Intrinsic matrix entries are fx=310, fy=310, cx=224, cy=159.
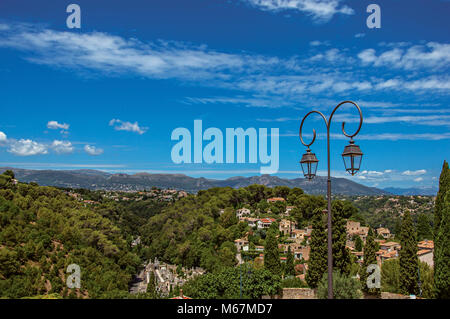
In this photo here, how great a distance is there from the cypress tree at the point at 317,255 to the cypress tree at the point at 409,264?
3576 mm

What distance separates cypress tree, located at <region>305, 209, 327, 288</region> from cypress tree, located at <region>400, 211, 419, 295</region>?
3.58 m

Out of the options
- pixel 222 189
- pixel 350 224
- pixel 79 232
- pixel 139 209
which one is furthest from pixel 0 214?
pixel 139 209

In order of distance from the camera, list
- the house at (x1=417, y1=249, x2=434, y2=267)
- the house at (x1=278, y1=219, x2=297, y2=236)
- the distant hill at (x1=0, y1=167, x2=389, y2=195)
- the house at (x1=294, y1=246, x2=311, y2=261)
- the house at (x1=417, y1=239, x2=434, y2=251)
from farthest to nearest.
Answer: the distant hill at (x1=0, y1=167, x2=389, y2=195)
the house at (x1=278, y1=219, x2=297, y2=236)
the house at (x1=294, y1=246, x2=311, y2=261)
the house at (x1=417, y1=239, x2=434, y2=251)
the house at (x1=417, y1=249, x2=434, y2=267)

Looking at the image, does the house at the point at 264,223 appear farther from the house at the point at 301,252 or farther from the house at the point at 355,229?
the house at the point at 355,229

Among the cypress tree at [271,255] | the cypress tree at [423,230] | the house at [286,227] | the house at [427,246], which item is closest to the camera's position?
the cypress tree at [271,255]

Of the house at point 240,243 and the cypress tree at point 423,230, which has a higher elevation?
the cypress tree at point 423,230

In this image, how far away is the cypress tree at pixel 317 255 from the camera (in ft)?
52.2

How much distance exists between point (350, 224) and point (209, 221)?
737 inches

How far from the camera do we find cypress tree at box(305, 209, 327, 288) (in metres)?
15.9

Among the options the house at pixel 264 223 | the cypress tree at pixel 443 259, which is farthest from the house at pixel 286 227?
the cypress tree at pixel 443 259

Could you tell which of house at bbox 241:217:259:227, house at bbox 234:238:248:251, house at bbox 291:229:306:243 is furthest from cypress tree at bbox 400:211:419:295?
house at bbox 241:217:259:227

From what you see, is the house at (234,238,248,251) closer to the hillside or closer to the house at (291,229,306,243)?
the house at (291,229,306,243)

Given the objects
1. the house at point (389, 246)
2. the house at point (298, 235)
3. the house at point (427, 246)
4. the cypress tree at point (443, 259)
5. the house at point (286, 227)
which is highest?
the cypress tree at point (443, 259)

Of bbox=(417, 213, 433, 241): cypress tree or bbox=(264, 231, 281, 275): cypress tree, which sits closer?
bbox=(264, 231, 281, 275): cypress tree
